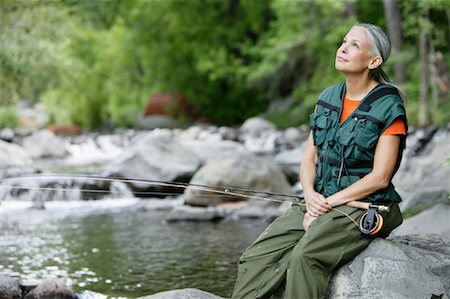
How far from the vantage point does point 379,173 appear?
3527 millimetres

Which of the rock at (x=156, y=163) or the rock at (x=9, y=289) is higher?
the rock at (x=9, y=289)

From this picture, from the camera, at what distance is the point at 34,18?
19172mm

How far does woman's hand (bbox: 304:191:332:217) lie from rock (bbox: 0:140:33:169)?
13866 mm

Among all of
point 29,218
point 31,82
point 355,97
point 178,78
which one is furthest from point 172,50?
point 355,97

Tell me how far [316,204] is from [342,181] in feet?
0.56

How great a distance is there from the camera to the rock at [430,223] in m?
6.12

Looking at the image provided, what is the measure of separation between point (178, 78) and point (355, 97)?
1085 inches

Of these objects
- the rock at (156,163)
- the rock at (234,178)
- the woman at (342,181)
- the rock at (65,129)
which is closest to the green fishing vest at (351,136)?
the woman at (342,181)

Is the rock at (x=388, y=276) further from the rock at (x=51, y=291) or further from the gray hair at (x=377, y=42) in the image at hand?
the rock at (x=51, y=291)

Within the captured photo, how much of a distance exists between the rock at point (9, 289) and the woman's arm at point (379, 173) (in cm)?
269

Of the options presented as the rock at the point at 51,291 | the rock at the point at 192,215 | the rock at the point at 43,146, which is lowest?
the rock at the point at 43,146

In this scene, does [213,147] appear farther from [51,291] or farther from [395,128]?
[395,128]

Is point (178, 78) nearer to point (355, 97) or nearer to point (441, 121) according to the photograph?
point (441, 121)

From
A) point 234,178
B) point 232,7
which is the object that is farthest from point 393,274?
point 232,7
